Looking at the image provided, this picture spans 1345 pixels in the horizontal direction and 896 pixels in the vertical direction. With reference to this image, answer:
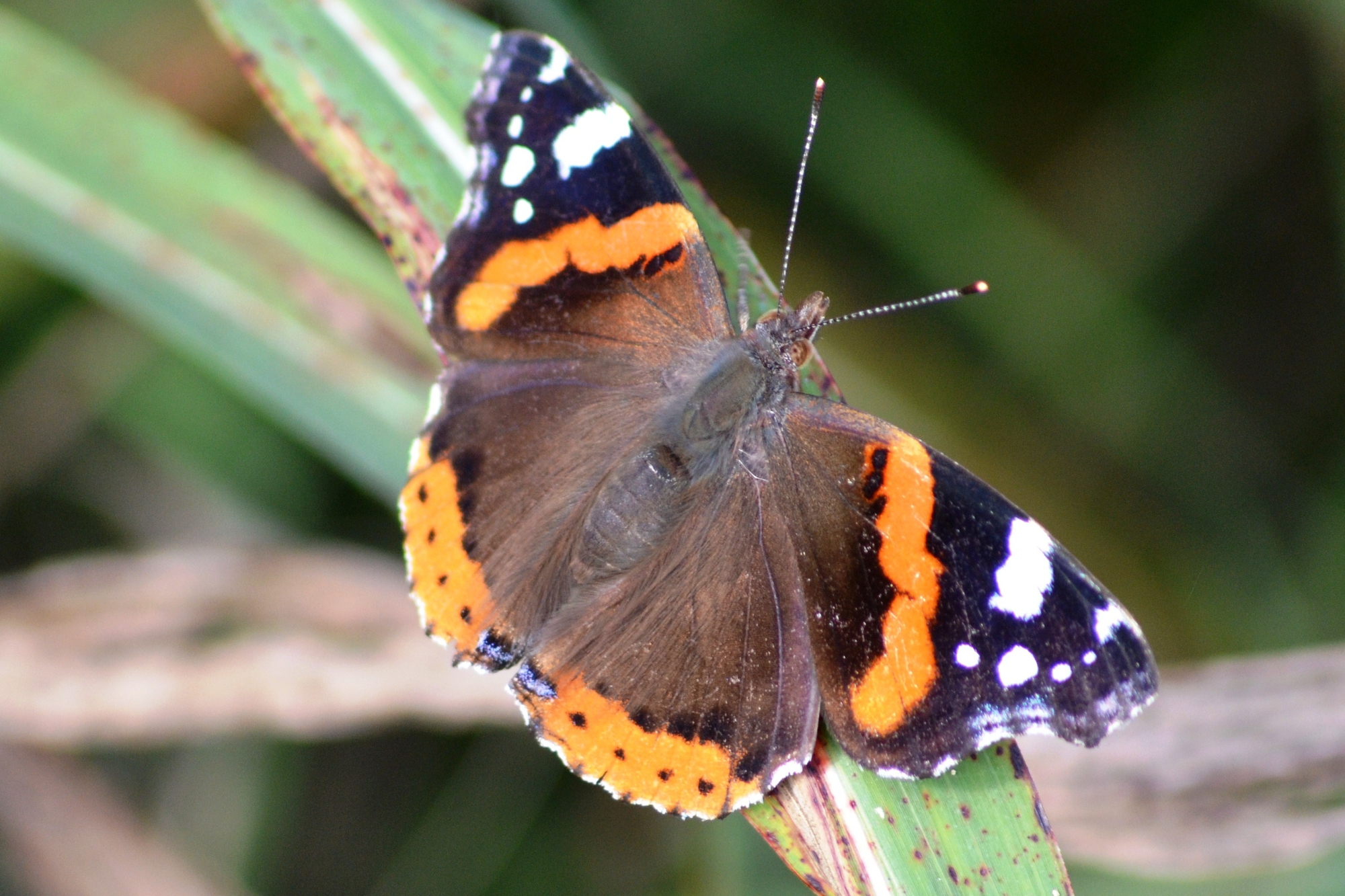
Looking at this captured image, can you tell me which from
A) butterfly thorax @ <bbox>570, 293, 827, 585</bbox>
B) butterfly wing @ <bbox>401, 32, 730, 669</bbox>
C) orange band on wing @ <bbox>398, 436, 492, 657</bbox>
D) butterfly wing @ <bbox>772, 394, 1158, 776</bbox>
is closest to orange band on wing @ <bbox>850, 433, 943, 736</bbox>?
butterfly wing @ <bbox>772, 394, 1158, 776</bbox>

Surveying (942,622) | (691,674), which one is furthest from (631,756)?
(942,622)

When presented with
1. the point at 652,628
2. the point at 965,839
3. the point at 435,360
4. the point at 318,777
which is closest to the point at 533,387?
the point at 435,360

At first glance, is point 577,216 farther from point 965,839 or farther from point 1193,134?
point 1193,134

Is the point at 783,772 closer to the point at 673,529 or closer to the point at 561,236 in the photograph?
the point at 673,529

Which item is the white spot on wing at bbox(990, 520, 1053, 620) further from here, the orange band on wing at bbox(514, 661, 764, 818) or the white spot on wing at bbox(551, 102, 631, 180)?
the white spot on wing at bbox(551, 102, 631, 180)

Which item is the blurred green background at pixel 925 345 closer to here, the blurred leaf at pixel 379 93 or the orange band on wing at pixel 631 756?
the blurred leaf at pixel 379 93
